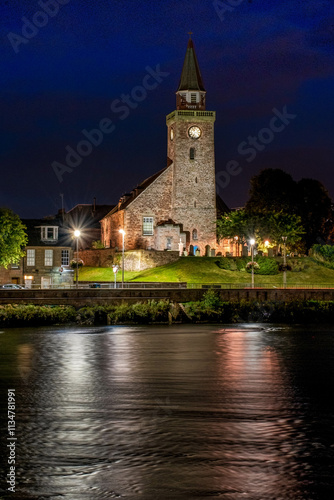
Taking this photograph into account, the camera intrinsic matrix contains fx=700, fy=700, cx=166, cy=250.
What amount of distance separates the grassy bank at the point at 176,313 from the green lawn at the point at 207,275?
1378 cm

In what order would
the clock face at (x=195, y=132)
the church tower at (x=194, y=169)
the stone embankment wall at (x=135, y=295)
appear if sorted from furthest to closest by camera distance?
the clock face at (x=195, y=132) → the church tower at (x=194, y=169) → the stone embankment wall at (x=135, y=295)

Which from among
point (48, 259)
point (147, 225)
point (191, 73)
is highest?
point (191, 73)

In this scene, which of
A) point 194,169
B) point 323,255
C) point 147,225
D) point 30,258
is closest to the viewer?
point 30,258

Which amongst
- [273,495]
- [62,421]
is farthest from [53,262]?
[273,495]

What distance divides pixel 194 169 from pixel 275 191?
516 inches

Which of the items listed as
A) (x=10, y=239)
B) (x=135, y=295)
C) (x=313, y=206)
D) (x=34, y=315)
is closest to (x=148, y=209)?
(x=313, y=206)

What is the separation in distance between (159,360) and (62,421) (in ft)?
49.5

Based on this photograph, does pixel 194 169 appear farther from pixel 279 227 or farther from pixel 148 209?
pixel 279 227

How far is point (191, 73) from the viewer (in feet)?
337

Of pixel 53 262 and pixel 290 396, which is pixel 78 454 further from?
pixel 53 262

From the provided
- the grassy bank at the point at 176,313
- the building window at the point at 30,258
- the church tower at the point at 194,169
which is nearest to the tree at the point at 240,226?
the church tower at the point at 194,169

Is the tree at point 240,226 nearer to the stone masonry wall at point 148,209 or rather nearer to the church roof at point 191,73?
the stone masonry wall at point 148,209

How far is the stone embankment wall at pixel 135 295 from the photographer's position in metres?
57.8

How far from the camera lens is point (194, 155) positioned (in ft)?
323
